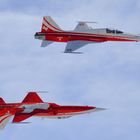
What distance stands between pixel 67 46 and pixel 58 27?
308 centimetres

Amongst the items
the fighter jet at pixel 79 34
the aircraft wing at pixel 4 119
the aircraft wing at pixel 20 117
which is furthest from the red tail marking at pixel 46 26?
the aircraft wing at pixel 4 119

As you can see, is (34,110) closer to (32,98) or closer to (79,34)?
(32,98)

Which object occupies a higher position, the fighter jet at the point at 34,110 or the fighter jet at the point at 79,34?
the fighter jet at the point at 79,34

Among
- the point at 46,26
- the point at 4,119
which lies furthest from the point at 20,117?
the point at 46,26

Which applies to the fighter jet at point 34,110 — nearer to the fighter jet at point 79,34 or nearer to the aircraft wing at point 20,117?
the aircraft wing at point 20,117

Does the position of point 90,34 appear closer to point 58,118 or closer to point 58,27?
point 58,27

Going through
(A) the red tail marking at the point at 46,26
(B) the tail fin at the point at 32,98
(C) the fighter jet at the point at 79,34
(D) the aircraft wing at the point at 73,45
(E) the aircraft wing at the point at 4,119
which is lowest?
(E) the aircraft wing at the point at 4,119

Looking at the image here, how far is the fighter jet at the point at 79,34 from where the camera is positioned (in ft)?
314

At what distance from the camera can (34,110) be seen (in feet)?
289

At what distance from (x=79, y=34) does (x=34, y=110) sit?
13.5 metres

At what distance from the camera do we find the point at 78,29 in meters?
96.5

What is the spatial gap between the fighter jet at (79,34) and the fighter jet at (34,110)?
9.60m

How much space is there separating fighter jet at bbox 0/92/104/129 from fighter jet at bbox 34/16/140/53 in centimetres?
960

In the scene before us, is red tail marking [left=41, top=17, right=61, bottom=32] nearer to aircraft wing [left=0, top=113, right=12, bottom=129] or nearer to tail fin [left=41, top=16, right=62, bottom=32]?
tail fin [left=41, top=16, right=62, bottom=32]
